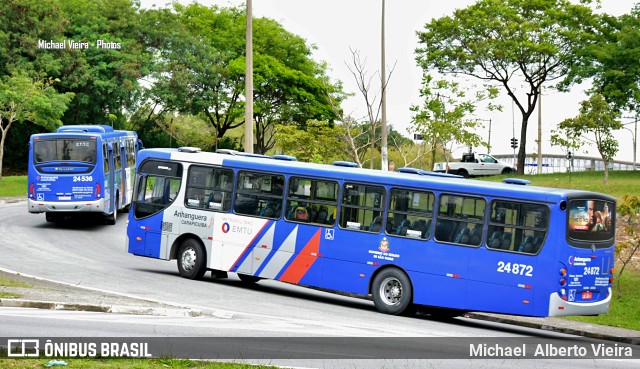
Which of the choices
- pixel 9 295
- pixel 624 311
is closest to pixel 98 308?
pixel 9 295

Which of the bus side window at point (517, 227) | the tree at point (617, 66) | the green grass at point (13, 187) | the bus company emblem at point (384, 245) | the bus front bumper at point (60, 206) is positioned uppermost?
the tree at point (617, 66)

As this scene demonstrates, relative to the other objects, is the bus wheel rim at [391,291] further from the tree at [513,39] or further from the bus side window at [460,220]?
the tree at [513,39]

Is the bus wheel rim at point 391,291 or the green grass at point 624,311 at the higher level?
the bus wheel rim at point 391,291

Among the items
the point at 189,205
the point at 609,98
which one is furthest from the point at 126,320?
the point at 609,98

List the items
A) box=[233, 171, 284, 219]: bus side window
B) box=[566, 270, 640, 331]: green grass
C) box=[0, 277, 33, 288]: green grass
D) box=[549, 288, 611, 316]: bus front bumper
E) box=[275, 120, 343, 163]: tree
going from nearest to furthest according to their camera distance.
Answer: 1. box=[549, 288, 611, 316]: bus front bumper
2. box=[0, 277, 33, 288]: green grass
3. box=[566, 270, 640, 331]: green grass
4. box=[233, 171, 284, 219]: bus side window
5. box=[275, 120, 343, 163]: tree

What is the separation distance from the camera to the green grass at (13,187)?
51.8 m

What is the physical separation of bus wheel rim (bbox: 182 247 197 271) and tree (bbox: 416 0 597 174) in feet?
142

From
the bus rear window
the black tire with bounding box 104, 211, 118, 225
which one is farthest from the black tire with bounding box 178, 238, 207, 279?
the black tire with bounding box 104, 211, 118, 225

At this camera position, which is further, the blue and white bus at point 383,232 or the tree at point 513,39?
the tree at point 513,39

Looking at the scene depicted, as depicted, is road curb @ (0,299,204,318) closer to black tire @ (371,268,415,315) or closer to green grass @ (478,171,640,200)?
black tire @ (371,268,415,315)

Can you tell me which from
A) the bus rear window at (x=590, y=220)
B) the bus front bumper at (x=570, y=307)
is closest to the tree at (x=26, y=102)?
the bus rear window at (x=590, y=220)

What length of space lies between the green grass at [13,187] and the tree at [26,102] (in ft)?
5.06

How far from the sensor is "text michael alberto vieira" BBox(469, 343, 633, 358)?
15.6 metres

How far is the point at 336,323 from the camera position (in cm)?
1786
